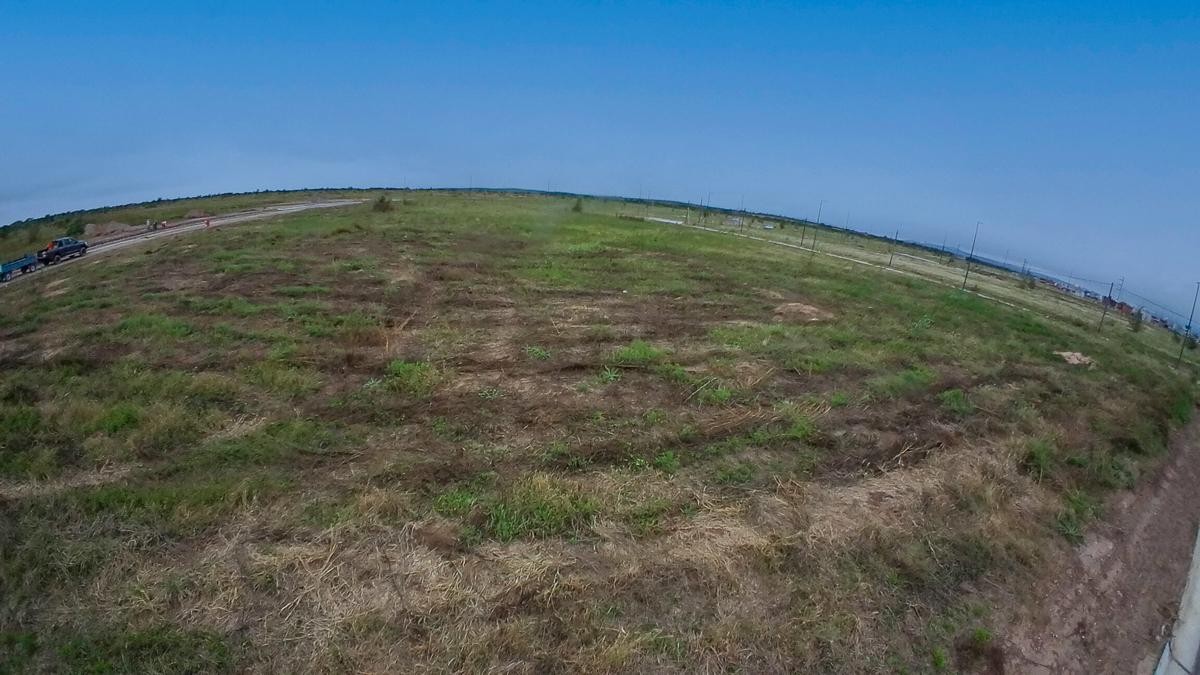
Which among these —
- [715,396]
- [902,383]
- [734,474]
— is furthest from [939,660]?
[902,383]

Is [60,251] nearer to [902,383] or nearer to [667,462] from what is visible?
[667,462]

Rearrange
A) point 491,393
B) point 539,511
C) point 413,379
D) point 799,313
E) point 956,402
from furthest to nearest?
point 799,313 → point 956,402 → point 413,379 → point 491,393 → point 539,511

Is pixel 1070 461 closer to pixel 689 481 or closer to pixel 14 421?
pixel 689 481

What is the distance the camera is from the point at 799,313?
14.6 metres

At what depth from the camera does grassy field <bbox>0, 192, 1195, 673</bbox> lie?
181 inches

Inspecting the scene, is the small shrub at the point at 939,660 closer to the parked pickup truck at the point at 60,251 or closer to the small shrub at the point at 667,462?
the small shrub at the point at 667,462

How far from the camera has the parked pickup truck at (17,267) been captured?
1810cm

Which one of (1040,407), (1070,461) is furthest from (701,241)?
(1070,461)

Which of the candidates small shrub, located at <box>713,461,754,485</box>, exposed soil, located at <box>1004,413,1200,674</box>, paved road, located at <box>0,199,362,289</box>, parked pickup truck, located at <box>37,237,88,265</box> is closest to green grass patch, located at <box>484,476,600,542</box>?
small shrub, located at <box>713,461,754,485</box>

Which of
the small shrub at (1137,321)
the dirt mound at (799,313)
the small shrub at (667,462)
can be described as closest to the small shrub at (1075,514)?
the small shrub at (667,462)

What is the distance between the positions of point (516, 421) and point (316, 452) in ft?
8.70

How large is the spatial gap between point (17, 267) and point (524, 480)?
23.6 metres

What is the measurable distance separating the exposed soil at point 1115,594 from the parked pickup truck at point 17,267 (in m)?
28.0

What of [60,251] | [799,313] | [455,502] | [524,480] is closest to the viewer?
[455,502]
